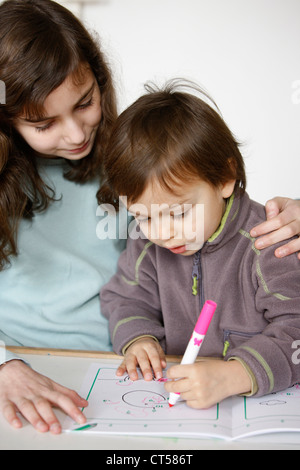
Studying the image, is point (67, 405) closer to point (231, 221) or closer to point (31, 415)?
point (31, 415)

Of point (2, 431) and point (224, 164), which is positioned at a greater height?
point (224, 164)

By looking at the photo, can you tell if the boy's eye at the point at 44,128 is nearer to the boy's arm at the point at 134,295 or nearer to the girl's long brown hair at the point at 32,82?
the girl's long brown hair at the point at 32,82

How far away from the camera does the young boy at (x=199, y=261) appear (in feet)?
2.43

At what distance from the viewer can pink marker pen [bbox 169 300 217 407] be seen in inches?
26.9

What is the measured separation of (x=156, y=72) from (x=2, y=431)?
174 centimetres

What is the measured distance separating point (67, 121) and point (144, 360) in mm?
431

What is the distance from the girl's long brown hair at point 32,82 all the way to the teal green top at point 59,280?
32 mm

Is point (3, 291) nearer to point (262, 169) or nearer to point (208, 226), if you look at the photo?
point (208, 226)

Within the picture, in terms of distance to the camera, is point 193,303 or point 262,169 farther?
point 262,169

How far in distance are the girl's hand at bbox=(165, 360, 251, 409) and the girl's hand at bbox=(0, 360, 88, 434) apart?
133mm

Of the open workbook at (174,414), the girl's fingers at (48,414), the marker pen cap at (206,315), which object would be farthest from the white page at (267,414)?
the girl's fingers at (48,414)

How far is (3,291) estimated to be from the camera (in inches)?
40.9
